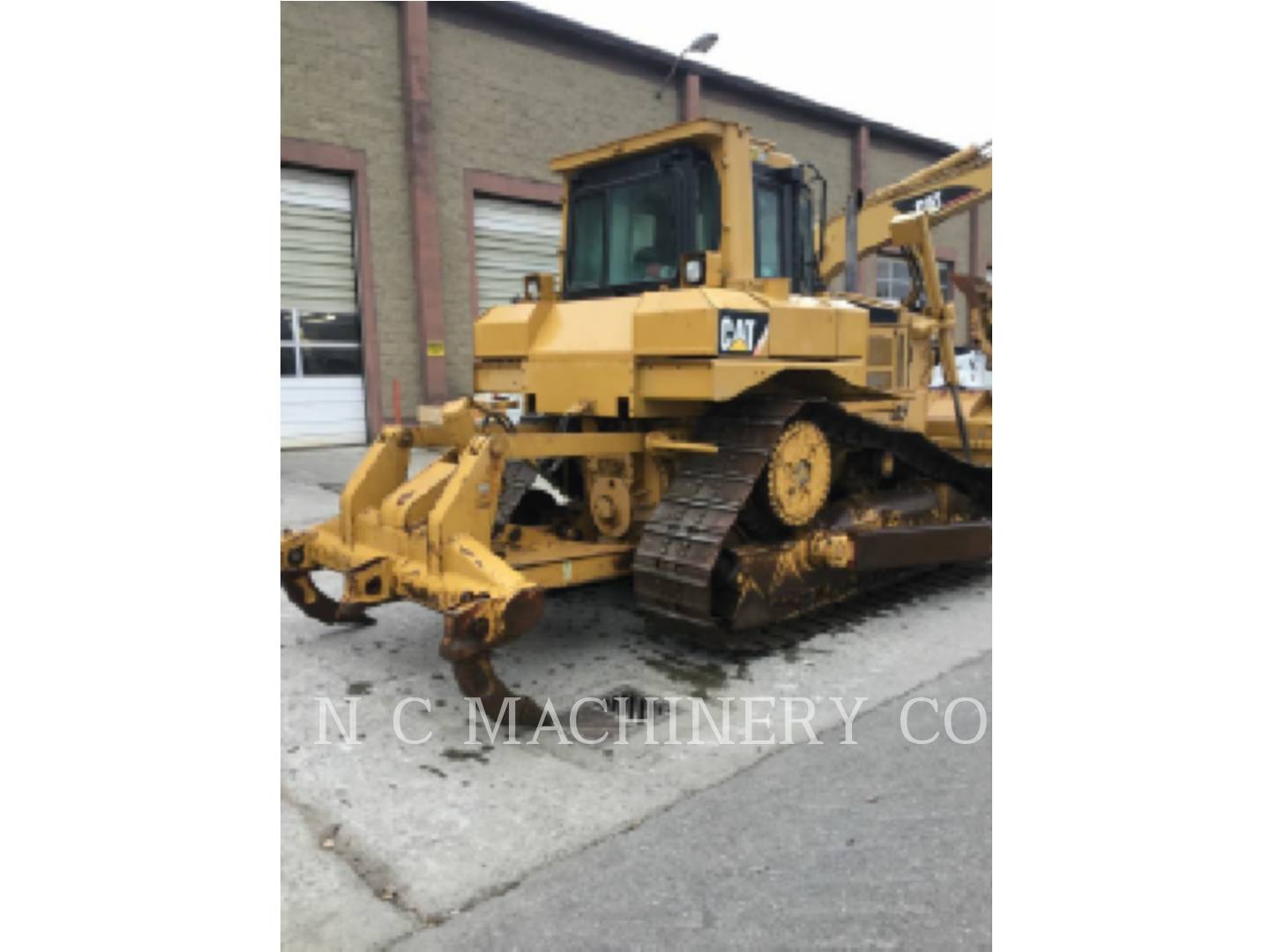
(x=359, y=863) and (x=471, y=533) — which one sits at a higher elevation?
(x=471, y=533)

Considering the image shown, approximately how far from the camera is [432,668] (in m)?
4.42

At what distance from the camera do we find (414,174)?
474 inches

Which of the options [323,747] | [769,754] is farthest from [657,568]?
[323,747]

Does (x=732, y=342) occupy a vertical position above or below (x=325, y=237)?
below

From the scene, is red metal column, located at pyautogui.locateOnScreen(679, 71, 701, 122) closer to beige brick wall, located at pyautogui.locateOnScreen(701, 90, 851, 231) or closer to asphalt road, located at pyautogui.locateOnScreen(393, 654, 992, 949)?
beige brick wall, located at pyautogui.locateOnScreen(701, 90, 851, 231)

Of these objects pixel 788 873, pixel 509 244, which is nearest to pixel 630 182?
pixel 788 873

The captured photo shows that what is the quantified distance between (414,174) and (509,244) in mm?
1998

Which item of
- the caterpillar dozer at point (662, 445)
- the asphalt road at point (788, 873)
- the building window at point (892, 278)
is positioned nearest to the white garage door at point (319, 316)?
the caterpillar dozer at point (662, 445)

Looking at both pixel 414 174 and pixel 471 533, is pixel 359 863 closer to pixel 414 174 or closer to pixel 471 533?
pixel 471 533

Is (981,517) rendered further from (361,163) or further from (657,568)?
(361,163)

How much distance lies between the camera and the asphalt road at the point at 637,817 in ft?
8.11

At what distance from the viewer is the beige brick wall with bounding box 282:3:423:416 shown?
1109cm

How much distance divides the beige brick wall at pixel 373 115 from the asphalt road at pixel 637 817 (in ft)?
27.6
